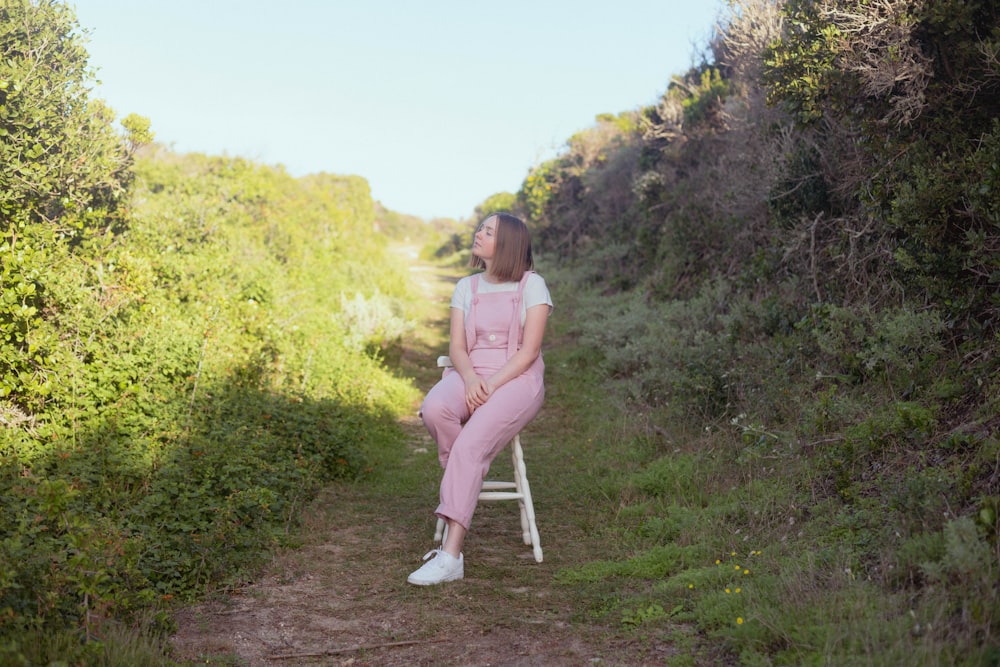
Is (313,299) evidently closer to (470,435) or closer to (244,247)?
(244,247)

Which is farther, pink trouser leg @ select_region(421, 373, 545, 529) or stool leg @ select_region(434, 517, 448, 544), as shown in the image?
stool leg @ select_region(434, 517, 448, 544)

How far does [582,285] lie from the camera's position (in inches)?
675

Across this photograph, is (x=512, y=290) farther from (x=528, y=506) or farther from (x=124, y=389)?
(x=124, y=389)

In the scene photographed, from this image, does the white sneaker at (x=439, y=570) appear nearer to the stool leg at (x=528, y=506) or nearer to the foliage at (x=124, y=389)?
the stool leg at (x=528, y=506)

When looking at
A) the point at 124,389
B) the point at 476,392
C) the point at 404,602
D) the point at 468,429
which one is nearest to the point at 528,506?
the point at 468,429

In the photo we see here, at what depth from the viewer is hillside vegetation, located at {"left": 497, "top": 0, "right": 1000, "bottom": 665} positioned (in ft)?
10.2

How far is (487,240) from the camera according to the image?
4797mm

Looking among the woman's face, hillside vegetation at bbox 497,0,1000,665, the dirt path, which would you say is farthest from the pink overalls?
hillside vegetation at bbox 497,0,1000,665

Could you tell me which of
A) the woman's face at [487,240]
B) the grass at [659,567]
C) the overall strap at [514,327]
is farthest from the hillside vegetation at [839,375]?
the woman's face at [487,240]

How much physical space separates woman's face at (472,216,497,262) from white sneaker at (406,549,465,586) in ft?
5.78

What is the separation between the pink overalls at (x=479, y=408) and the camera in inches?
174

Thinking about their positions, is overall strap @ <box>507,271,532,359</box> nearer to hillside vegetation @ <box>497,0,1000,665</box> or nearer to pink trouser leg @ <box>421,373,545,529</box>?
pink trouser leg @ <box>421,373,545,529</box>

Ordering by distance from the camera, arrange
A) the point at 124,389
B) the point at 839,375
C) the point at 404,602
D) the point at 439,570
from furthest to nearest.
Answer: the point at 124,389
the point at 839,375
the point at 439,570
the point at 404,602

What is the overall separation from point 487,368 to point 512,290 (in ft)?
1.64
